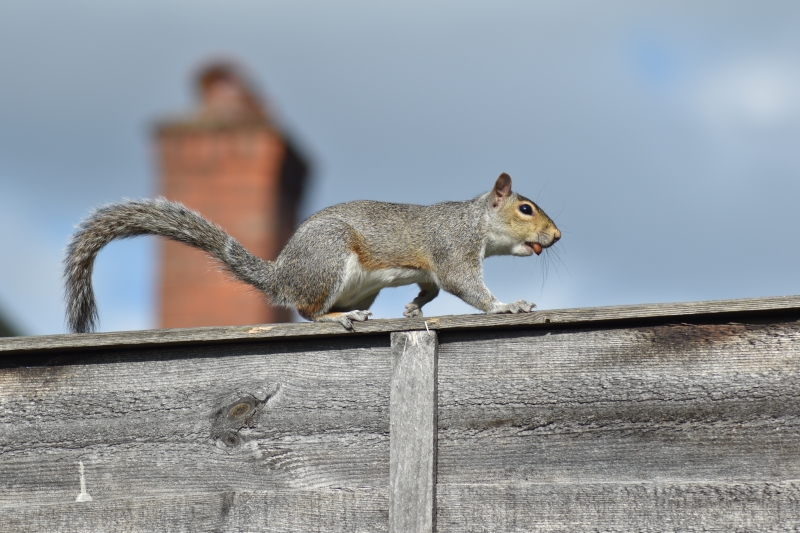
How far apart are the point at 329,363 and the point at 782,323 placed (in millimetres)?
936

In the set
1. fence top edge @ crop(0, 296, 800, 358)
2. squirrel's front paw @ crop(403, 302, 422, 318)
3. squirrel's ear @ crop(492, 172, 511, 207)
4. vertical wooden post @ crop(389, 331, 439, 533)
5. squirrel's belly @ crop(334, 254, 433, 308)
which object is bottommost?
vertical wooden post @ crop(389, 331, 439, 533)

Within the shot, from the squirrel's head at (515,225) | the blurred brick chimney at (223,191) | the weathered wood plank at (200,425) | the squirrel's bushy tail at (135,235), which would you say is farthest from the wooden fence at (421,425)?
the blurred brick chimney at (223,191)

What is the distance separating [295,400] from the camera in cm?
226

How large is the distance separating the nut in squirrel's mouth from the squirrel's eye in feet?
0.38

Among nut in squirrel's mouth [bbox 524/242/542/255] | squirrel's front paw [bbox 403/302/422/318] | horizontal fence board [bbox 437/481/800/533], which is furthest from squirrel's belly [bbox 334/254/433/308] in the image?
horizontal fence board [bbox 437/481/800/533]

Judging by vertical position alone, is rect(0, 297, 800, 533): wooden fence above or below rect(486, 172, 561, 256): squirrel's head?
below

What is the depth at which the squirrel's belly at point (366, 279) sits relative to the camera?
345 centimetres

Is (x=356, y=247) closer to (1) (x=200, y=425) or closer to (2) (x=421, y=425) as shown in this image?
(1) (x=200, y=425)

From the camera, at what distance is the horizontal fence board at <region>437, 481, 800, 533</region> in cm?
195

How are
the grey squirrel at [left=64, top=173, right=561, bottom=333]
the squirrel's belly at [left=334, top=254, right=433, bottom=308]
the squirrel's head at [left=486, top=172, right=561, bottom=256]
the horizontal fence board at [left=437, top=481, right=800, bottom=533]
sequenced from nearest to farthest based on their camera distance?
the horizontal fence board at [left=437, top=481, right=800, bottom=533] < the grey squirrel at [left=64, top=173, right=561, bottom=333] < the squirrel's belly at [left=334, top=254, right=433, bottom=308] < the squirrel's head at [left=486, top=172, right=561, bottom=256]

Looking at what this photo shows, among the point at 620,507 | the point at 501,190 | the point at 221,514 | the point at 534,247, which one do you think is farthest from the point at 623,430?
the point at 501,190

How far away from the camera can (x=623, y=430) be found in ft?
6.81

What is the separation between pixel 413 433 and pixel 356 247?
143 cm

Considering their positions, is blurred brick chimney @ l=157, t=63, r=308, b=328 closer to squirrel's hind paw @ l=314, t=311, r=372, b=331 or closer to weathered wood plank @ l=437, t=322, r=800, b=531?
squirrel's hind paw @ l=314, t=311, r=372, b=331
